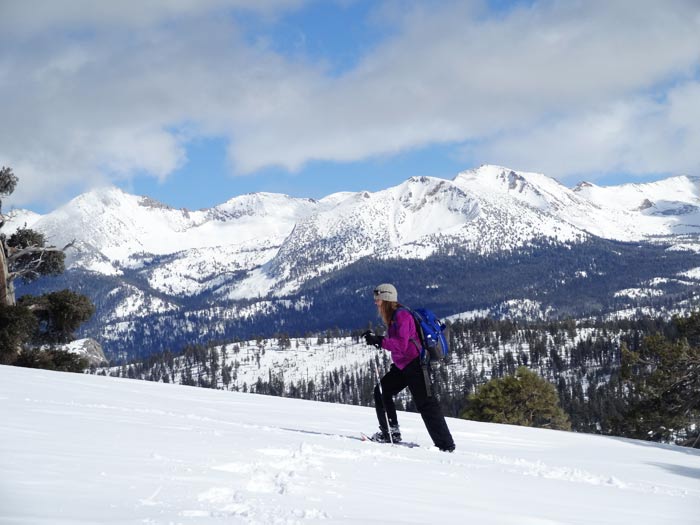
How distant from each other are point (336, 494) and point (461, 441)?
7.99 metres

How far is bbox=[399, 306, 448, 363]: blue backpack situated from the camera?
1052 cm

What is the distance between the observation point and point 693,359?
27.5m

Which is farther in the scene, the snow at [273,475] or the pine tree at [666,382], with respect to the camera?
the pine tree at [666,382]

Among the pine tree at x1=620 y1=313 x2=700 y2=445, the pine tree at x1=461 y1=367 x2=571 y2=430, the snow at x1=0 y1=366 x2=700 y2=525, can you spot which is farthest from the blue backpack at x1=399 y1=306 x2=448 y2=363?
the pine tree at x1=461 y1=367 x2=571 y2=430

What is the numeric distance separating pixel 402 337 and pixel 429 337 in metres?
0.48

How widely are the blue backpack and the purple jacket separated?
Result: 10 centimetres

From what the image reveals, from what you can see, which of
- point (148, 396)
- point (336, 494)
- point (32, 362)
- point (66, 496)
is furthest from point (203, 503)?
point (32, 362)

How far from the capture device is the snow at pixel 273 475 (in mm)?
5004

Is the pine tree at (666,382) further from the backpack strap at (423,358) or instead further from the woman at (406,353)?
the backpack strap at (423,358)

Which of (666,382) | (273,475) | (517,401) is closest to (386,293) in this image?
(273,475)

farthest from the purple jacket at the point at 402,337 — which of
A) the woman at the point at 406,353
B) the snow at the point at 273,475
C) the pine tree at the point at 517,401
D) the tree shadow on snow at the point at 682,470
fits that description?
the pine tree at the point at 517,401

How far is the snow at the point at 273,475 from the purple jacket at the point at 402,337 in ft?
5.38

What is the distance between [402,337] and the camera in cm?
1048

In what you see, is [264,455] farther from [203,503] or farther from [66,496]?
[66,496]
